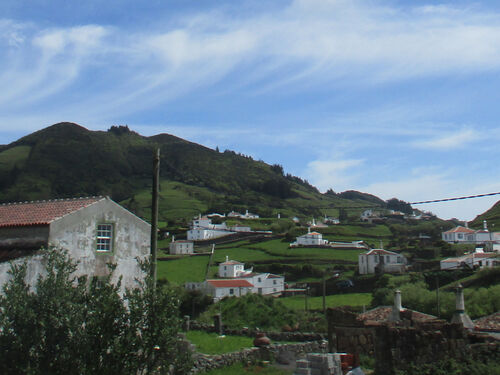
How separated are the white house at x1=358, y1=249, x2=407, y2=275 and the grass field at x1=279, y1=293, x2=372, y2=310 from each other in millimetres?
12207

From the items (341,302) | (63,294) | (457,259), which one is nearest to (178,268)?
(341,302)

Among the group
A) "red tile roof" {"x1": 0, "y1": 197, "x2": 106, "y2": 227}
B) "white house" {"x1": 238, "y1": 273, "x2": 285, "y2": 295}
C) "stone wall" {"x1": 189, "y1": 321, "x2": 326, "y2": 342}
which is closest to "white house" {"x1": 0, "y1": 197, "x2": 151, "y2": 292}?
"red tile roof" {"x1": 0, "y1": 197, "x2": 106, "y2": 227}

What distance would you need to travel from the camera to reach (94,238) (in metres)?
21.2

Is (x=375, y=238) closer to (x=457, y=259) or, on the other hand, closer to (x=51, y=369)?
(x=457, y=259)

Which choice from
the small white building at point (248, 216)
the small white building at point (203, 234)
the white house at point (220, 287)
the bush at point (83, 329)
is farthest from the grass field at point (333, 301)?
the small white building at point (248, 216)

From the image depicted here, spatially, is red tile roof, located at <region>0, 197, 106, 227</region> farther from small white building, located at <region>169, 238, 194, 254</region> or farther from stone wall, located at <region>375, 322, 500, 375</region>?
small white building, located at <region>169, 238, 194, 254</region>

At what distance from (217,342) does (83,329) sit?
22.0 m

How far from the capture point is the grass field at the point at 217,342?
86.0ft

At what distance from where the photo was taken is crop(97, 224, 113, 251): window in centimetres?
2170

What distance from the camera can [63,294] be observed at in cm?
925

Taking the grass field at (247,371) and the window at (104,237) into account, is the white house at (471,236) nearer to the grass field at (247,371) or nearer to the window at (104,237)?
the grass field at (247,371)

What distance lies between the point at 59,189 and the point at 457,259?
136 meters

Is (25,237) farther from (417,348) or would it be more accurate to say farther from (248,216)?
(248,216)

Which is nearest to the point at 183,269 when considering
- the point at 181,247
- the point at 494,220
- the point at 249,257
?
the point at 249,257
